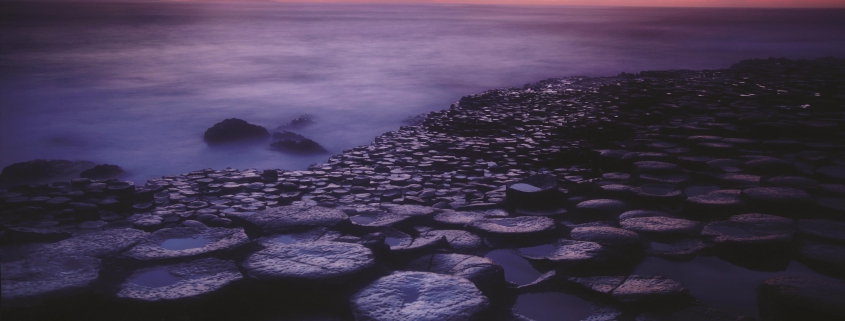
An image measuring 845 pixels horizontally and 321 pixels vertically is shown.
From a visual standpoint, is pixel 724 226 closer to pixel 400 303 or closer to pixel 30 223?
pixel 400 303

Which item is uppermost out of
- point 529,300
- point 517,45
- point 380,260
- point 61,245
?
point 517,45

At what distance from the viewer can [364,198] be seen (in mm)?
5008

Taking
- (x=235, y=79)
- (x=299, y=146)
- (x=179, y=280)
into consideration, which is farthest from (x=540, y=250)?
(x=235, y=79)

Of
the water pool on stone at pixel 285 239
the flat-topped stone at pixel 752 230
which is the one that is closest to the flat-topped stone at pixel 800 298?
the flat-topped stone at pixel 752 230

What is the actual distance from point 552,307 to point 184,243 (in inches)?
93.3

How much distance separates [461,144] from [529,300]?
A: 4560 millimetres

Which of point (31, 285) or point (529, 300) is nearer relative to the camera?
point (31, 285)

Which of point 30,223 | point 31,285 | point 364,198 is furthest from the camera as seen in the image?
point 364,198

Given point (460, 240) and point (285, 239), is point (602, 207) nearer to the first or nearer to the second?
point (460, 240)

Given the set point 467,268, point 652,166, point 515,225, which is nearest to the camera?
point 467,268

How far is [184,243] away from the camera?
326cm

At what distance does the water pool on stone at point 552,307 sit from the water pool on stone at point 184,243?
2.06m

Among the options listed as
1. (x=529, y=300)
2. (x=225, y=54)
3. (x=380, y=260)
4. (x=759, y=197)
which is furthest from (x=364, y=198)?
(x=225, y=54)

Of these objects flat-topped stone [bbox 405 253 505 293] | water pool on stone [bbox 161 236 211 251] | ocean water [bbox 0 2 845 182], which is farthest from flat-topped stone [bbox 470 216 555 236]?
ocean water [bbox 0 2 845 182]
